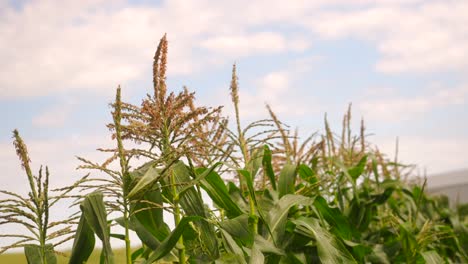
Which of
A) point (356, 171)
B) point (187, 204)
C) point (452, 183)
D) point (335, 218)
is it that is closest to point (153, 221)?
point (187, 204)

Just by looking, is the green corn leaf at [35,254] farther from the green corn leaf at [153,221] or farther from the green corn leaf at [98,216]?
the green corn leaf at [153,221]

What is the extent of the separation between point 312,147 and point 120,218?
1773mm

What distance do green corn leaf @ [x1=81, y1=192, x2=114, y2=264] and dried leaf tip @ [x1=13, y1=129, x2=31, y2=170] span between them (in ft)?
0.73

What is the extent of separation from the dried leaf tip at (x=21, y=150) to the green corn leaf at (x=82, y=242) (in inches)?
11.7

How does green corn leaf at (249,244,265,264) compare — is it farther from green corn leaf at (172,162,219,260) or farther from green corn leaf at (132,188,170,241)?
green corn leaf at (132,188,170,241)

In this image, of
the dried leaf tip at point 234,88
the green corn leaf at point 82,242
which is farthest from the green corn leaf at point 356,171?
the green corn leaf at point 82,242

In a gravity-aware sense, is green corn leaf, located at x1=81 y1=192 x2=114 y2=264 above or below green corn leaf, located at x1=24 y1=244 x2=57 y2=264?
above

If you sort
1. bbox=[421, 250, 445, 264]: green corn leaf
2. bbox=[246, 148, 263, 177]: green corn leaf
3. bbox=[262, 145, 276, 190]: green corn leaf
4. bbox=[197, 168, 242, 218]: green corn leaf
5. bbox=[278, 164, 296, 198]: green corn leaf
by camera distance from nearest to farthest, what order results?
bbox=[197, 168, 242, 218]: green corn leaf → bbox=[246, 148, 263, 177]: green corn leaf → bbox=[262, 145, 276, 190]: green corn leaf → bbox=[278, 164, 296, 198]: green corn leaf → bbox=[421, 250, 445, 264]: green corn leaf

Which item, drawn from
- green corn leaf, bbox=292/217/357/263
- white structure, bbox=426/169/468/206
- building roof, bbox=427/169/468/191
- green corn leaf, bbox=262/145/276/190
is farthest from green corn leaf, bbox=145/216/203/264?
building roof, bbox=427/169/468/191

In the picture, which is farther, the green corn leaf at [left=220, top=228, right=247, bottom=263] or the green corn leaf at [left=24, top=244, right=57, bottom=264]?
the green corn leaf at [left=220, top=228, right=247, bottom=263]

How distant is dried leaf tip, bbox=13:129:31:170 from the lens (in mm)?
2096

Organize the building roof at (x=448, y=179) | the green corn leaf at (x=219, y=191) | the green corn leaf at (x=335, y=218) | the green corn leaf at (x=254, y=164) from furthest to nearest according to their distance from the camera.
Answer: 1. the building roof at (x=448, y=179)
2. the green corn leaf at (x=335, y=218)
3. the green corn leaf at (x=254, y=164)
4. the green corn leaf at (x=219, y=191)

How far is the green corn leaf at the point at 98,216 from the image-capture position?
2152 mm

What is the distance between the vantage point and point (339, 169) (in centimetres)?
463
